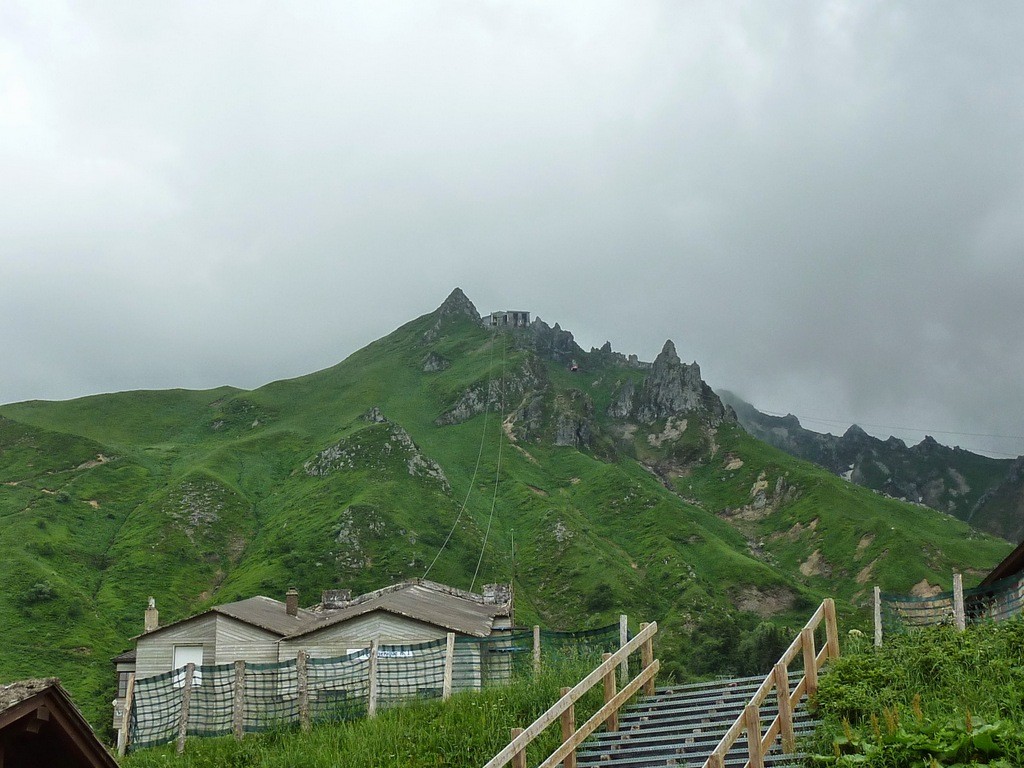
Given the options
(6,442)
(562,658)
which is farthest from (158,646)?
(6,442)

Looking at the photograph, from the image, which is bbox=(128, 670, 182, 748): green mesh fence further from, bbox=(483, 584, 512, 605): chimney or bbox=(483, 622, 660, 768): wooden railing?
bbox=(483, 584, 512, 605): chimney

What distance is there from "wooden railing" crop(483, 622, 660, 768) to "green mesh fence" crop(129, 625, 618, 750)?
8.34ft

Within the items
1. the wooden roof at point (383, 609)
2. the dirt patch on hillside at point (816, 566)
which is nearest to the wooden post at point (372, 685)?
the wooden roof at point (383, 609)

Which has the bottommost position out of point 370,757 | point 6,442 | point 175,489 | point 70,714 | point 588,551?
point 370,757

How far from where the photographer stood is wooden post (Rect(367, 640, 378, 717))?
20486 mm

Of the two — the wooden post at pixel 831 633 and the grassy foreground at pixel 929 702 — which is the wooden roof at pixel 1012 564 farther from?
the wooden post at pixel 831 633

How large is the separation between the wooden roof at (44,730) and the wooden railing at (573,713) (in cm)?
493

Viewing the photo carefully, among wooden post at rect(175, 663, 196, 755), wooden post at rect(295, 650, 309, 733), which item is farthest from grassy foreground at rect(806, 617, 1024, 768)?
wooden post at rect(175, 663, 196, 755)

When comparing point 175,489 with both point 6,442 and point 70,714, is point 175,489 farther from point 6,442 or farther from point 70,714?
point 70,714

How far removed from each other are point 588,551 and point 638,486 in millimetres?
45308

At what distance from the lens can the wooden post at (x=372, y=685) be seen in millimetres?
20486

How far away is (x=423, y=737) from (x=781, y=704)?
22.9 feet

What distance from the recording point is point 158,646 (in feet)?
158

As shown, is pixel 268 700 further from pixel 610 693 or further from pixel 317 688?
pixel 610 693
